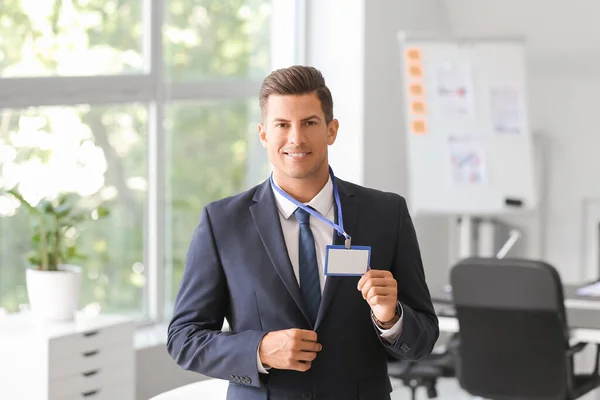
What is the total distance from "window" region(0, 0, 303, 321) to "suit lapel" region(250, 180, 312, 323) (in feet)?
8.22

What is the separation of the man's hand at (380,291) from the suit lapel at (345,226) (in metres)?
0.08

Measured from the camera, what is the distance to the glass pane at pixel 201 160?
16.5 ft

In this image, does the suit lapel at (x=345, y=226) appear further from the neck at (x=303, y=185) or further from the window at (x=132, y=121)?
the window at (x=132, y=121)

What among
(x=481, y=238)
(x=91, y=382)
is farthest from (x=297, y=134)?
(x=481, y=238)

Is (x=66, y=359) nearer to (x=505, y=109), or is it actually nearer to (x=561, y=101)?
(x=505, y=109)

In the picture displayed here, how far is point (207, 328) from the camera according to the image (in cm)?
185


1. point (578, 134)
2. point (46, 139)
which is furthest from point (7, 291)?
point (578, 134)

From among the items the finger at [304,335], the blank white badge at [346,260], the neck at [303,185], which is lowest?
the finger at [304,335]

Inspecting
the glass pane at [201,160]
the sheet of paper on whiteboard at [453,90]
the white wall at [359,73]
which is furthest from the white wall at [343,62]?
the glass pane at [201,160]

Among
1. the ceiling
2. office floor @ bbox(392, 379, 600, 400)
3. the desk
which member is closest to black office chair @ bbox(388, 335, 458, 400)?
the desk

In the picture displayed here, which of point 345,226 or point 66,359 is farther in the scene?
point 66,359

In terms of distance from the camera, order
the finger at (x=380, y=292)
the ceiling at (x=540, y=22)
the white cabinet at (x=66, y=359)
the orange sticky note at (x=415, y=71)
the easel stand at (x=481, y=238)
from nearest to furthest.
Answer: the finger at (x=380, y=292) → the white cabinet at (x=66, y=359) → the orange sticky note at (x=415, y=71) → the easel stand at (x=481, y=238) → the ceiling at (x=540, y=22)

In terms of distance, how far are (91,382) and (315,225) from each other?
2.02m

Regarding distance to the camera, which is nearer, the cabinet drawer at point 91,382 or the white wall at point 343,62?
the cabinet drawer at point 91,382
